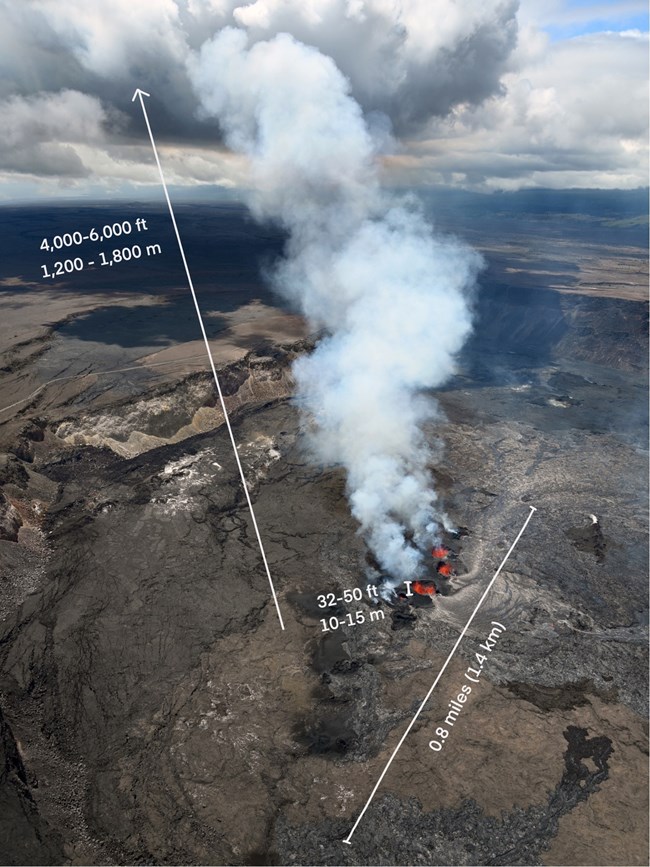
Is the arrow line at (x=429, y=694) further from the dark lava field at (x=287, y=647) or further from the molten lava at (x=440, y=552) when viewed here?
the molten lava at (x=440, y=552)

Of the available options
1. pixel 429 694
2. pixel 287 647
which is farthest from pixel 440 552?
pixel 287 647

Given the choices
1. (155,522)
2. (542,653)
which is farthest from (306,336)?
(542,653)

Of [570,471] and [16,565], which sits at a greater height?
[16,565]

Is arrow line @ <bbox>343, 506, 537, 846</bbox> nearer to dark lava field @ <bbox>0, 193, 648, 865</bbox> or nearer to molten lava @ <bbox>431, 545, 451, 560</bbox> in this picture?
dark lava field @ <bbox>0, 193, 648, 865</bbox>

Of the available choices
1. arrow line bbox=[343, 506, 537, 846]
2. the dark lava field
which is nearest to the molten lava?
the dark lava field

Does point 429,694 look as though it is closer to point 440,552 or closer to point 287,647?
point 287,647

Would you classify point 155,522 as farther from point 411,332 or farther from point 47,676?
point 411,332

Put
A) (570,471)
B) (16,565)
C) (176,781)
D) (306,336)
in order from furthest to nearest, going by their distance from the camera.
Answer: (306,336) < (570,471) < (16,565) < (176,781)
